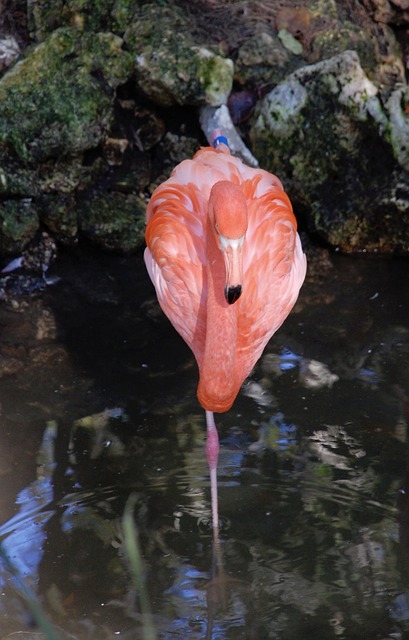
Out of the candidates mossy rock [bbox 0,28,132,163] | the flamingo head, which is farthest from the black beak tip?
mossy rock [bbox 0,28,132,163]

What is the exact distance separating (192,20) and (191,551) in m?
4.11

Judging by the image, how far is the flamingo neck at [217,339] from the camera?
117 inches

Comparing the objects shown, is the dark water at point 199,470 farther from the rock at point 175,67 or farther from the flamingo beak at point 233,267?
the rock at point 175,67

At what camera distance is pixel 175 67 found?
17.8 ft

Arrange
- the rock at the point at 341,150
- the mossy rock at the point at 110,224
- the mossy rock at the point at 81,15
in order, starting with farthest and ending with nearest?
1. the mossy rock at the point at 81,15
2. the mossy rock at the point at 110,224
3. the rock at the point at 341,150

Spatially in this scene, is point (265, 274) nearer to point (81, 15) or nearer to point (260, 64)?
point (260, 64)

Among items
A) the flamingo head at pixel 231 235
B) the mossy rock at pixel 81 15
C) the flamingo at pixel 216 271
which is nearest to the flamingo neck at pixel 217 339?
the flamingo at pixel 216 271

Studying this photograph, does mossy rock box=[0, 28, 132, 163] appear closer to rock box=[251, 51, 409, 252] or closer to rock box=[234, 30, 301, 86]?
rock box=[234, 30, 301, 86]

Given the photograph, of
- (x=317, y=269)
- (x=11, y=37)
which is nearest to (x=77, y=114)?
(x=11, y=37)

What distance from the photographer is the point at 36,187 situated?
541 cm

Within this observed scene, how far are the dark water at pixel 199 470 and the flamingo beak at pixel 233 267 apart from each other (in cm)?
110

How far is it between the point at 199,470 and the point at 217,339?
940mm

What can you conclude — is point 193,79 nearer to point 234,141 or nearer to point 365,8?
point 234,141

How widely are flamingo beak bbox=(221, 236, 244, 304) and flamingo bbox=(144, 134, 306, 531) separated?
0.19 metres
